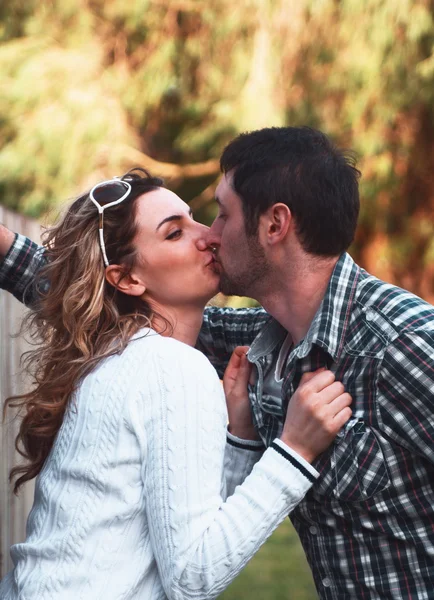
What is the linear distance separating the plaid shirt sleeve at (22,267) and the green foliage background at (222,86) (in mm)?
3278

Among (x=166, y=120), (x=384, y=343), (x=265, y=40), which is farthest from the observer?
(x=166, y=120)

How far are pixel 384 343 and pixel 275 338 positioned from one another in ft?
1.95

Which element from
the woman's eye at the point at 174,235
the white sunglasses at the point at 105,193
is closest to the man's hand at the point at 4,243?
the white sunglasses at the point at 105,193

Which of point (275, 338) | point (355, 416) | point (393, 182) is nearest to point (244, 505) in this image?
point (355, 416)

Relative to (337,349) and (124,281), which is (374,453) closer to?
(337,349)

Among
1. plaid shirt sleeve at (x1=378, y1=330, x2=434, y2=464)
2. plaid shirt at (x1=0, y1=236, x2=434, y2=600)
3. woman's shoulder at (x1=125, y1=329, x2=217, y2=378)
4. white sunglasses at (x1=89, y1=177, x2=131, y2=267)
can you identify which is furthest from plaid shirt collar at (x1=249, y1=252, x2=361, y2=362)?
white sunglasses at (x1=89, y1=177, x2=131, y2=267)

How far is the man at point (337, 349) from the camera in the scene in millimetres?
2080

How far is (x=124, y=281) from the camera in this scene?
7.96ft

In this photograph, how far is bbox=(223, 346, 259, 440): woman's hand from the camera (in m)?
2.57

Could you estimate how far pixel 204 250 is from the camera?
2.54 m

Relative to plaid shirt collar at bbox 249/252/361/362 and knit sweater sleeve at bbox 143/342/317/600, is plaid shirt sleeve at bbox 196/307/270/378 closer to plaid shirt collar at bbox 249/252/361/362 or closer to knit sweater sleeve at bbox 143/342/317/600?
plaid shirt collar at bbox 249/252/361/362

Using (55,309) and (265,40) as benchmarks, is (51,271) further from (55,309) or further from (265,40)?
(265,40)

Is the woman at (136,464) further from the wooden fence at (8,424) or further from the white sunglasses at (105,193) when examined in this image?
the wooden fence at (8,424)

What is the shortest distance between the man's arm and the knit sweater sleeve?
0.99 metres
